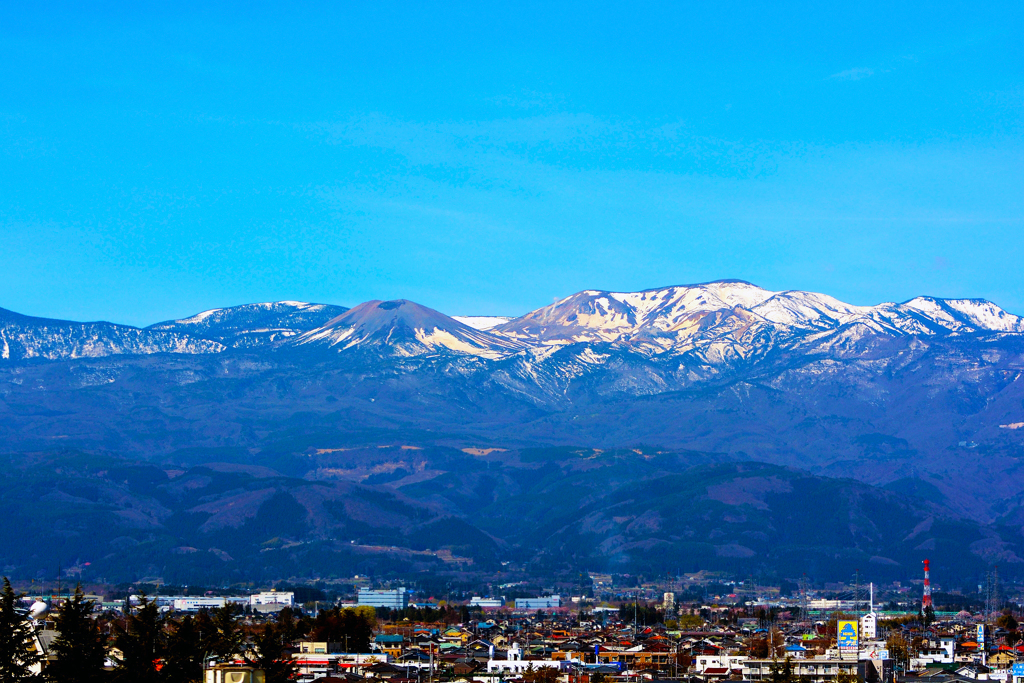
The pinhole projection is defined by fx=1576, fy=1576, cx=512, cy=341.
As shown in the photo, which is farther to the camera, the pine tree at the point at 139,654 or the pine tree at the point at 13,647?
the pine tree at the point at 139,654

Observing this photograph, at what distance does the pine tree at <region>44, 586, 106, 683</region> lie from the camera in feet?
160

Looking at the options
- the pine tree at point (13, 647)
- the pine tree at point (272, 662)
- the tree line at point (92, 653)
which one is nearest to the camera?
the pine tree at point (13, 647)

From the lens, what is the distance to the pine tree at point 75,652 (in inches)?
1917

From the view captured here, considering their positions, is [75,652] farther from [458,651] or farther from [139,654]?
[458,651]

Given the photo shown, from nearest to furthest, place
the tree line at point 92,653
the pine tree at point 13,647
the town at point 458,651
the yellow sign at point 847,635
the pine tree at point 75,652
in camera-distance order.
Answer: the pine tree at point 13,647 → the tree line at point 92,653 → the pine tree at point 75,652 → the town at point 458,651 → the yellow sign at point 847,635

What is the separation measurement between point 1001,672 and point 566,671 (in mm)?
28584

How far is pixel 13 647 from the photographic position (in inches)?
1901

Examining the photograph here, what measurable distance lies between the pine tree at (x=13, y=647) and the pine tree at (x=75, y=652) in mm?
787

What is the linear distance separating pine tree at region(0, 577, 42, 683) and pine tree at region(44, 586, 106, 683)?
79 centimetres

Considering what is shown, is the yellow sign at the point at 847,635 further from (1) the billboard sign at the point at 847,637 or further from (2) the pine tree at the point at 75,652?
(2) the pine tree at the point at 75,652

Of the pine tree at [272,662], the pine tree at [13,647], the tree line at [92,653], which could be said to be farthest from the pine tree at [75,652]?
the pine tree at [272,662]

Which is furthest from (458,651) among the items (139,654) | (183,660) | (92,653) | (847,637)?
(92,653)

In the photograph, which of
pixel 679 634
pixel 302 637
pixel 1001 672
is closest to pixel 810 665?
pixel 1001 672

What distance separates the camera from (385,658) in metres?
119
